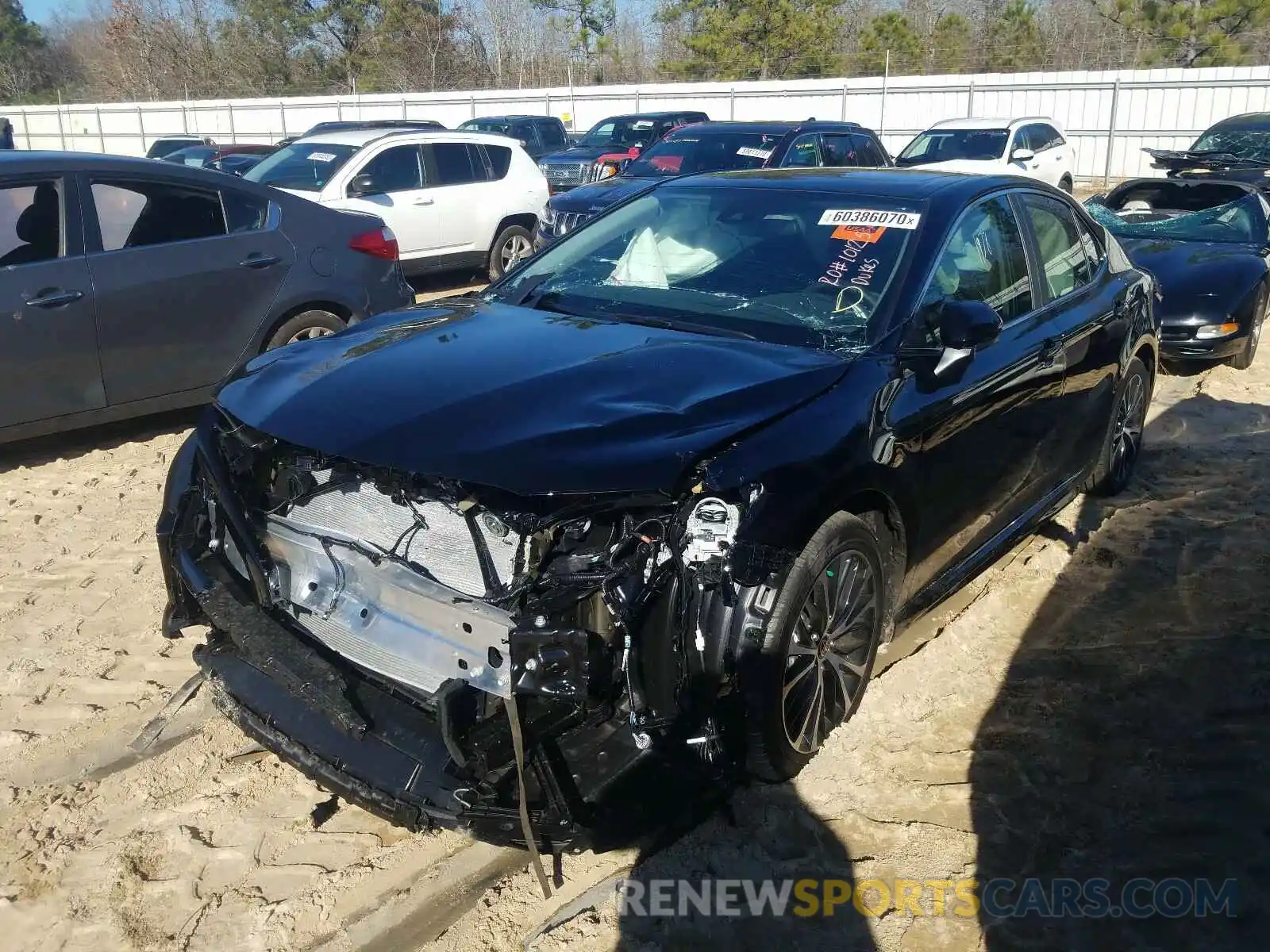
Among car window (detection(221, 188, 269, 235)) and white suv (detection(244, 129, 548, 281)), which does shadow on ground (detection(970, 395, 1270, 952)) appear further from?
white suv (detection(244, 129, 548, 281))

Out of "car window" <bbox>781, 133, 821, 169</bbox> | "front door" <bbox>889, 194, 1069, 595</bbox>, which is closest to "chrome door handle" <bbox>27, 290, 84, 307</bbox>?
"front door" <bbox>889, 194, 1069, 595</bbox>

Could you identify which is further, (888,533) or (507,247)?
(507,247)

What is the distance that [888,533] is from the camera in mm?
3379

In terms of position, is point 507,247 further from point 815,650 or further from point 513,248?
point 815,650

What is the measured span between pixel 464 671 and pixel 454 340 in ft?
4.11

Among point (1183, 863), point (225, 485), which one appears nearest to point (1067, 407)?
point (1183, 863)

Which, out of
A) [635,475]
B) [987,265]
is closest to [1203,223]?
[987,265]

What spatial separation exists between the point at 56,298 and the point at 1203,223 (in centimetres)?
891

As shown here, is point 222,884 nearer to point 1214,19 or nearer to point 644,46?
point 1214,19

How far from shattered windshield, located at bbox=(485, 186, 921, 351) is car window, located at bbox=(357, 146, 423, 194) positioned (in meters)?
7.17

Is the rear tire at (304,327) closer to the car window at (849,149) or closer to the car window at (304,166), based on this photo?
the car window at (304,166)

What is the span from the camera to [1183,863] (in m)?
3.04

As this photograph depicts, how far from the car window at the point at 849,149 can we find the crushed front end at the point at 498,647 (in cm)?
1092

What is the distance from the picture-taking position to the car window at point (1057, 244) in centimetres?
452
